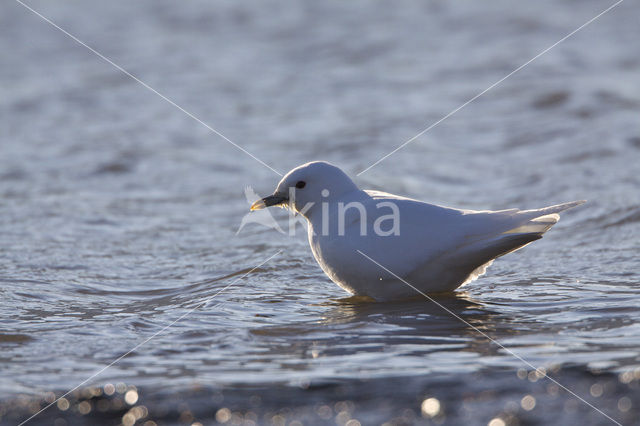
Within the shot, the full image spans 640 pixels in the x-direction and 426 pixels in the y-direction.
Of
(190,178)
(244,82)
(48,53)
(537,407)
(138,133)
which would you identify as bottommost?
(537,407)

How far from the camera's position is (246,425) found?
10.4 ft

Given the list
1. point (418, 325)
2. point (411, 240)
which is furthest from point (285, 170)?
point (418, 325)

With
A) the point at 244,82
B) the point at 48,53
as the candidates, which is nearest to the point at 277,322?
the point at 244,82

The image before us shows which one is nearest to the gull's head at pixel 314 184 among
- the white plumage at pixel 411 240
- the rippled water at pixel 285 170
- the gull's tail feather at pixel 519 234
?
the white plumage at pixel 411 240

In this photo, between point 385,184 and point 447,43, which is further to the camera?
point 447,43

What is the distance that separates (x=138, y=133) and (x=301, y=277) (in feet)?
18.9

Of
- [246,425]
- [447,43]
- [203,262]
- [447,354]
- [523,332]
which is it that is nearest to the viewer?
[246,425]

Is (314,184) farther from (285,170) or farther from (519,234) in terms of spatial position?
(285,170)

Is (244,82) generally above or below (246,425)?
above

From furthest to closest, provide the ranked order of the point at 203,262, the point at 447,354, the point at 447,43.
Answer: the point at 447,43 → the point at 203,262 → the point at 447,354

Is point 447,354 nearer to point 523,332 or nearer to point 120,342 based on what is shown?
point 523,332

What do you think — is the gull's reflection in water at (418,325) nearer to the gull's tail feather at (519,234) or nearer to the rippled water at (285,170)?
the rippled water at (285,170)

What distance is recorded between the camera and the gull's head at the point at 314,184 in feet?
17.0

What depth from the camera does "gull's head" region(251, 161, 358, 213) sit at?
5.18 metres
